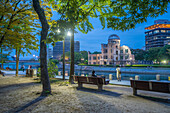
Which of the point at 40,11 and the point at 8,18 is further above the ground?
the point at 8,18

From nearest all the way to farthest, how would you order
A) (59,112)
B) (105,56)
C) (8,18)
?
1. (59,112)
2. (8,18)
3. (105,56)

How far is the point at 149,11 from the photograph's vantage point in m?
6.77

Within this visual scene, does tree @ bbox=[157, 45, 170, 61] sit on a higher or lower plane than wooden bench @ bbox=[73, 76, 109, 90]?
higher

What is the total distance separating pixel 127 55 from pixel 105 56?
1392 centimetres

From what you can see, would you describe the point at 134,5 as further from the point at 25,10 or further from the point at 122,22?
the point at 25,10

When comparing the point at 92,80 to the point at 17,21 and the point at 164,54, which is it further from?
the point at 164,54

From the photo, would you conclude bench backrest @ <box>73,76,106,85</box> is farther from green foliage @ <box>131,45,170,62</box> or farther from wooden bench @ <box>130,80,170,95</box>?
green foliage @ <box>131,45,170,62</box>

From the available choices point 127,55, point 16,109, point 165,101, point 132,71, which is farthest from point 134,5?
Result: point 127,55

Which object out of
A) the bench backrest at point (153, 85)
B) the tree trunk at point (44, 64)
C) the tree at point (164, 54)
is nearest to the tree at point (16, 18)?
the tree trunk at point (44, 64)

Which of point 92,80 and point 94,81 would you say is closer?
point 94,81

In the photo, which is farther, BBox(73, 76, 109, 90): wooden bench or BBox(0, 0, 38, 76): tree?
BBox(0, 0, 38, 76): tree

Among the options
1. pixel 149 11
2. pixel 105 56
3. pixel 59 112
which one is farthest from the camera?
pixel 105 56

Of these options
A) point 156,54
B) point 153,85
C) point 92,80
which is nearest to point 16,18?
point 92,80

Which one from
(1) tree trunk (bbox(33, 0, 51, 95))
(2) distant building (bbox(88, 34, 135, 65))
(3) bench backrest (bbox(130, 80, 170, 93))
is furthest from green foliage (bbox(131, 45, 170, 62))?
(1) tree trunk (bbox(33, 0, 51, 95))
